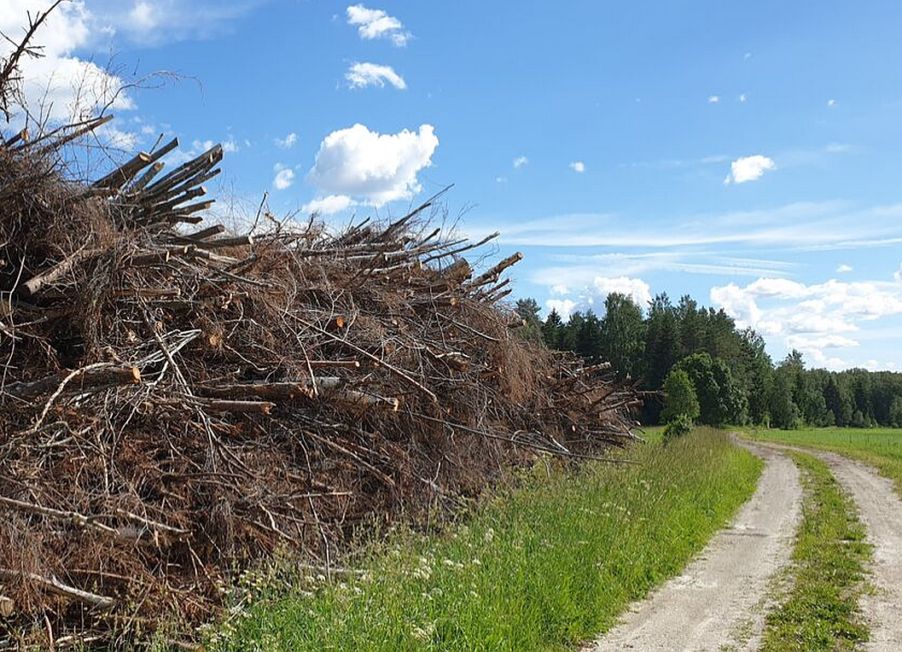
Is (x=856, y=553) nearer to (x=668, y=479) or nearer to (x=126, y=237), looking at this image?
(x=668, y=479)

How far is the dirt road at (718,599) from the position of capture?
515 cm

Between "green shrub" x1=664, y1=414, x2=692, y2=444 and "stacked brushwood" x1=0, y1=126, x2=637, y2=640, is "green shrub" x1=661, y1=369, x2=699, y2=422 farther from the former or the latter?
"stacked brushwood" x1=0, y1=126, x2=637, y2=640

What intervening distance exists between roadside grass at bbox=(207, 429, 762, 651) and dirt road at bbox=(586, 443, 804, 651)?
16cm

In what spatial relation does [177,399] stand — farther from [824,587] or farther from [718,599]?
[824,587]

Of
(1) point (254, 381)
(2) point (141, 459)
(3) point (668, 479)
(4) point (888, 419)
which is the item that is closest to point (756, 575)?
(3) point (668, 479)

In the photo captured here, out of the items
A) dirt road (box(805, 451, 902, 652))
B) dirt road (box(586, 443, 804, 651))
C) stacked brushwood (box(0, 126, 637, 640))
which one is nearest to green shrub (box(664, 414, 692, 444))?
dirt road (box(805, 451, 902, 652))

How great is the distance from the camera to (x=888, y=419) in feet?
278

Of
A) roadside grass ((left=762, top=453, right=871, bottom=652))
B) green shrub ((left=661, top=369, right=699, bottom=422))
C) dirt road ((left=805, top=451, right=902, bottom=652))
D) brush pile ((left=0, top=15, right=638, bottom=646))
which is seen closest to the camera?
brush pile ((left=0, top=15, right=638, bottom=646))

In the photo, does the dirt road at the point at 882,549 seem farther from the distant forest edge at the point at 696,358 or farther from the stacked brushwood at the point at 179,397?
the distant forest edge at the point at 696,358

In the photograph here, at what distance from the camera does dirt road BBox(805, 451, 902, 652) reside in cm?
531

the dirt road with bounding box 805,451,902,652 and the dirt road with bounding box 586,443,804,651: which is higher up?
the dirt road with bounding box 805,451,902,652

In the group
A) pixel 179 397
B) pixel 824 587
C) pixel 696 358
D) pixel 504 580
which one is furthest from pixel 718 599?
pixel 696 358

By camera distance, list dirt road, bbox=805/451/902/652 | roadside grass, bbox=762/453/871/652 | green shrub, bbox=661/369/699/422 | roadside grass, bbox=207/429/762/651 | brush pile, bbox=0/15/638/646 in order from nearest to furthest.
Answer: roadside grass, bbox=207/429/762/651 → brush pile, bbox=0/15/638/646 → roadside grass, bbox=762/453/871/652 → dirt road, bbox=805/451/902/652 → green shrub, bbox=661/369/699/422

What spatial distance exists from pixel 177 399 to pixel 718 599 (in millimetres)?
4439
